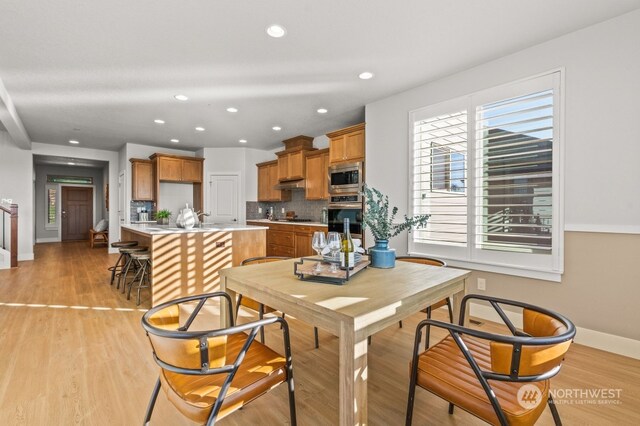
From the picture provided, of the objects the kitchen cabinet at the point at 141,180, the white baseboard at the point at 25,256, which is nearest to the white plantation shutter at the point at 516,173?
the kitchen cabinet at the point at 141,180

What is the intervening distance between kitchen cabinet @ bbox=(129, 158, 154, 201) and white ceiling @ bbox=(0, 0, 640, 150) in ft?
7.36

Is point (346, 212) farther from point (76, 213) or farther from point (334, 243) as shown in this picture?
point (76, 213)

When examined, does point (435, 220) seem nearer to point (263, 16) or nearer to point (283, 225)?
point (263, 16)

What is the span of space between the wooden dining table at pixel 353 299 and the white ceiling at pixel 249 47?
6.30ft

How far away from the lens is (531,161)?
8.89 ft

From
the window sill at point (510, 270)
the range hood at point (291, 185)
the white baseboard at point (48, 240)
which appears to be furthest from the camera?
the white baseboard at point (48, 240)

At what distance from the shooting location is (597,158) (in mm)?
2385

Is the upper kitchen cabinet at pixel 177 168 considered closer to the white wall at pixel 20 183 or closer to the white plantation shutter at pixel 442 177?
the white wall at pixel 20 183

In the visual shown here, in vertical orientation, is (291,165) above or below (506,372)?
above

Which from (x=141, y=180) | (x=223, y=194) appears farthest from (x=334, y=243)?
(x=141, y=180)

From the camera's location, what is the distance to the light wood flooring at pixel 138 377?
161 centimetres

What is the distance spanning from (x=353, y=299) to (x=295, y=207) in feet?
18.0

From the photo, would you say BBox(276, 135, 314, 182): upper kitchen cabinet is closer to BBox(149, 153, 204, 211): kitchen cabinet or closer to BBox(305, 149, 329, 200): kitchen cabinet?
BBox(305, 149, 329, 200): kitchen cabinet

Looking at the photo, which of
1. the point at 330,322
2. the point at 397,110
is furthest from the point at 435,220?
the point at 330,322
